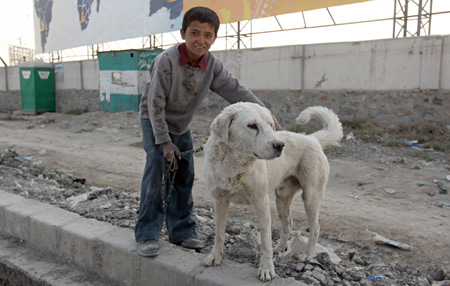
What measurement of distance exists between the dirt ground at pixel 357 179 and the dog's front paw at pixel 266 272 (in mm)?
1495

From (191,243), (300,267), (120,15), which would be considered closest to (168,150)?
(191,243)

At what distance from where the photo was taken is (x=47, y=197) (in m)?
4.26

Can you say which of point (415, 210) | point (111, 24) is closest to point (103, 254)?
point (415, 210)

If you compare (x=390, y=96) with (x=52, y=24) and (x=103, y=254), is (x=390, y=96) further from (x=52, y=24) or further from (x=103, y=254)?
(x=52, y=24)

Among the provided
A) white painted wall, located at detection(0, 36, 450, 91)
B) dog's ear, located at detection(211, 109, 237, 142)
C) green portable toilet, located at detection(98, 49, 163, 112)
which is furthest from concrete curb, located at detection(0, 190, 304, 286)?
green portable toilet, located at detection(98, 49, 163, 112)

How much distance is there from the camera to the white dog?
2.11 metres

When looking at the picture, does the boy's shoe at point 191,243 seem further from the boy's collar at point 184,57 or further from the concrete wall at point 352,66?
the concrete wall at point 352,66

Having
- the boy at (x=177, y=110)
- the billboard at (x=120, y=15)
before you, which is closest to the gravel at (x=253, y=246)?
the boy at (x=177, y=110)

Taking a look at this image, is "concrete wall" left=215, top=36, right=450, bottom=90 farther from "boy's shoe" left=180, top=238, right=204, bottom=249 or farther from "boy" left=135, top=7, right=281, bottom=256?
"boy's shoe" left=180, top=238, right=204, bottom=249

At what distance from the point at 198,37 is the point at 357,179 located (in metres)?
4.32

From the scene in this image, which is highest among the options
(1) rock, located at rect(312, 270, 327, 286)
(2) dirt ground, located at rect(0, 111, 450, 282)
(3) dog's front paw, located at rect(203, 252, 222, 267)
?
(3) dog's front paw, located at rect(203, 252, 222, 267)

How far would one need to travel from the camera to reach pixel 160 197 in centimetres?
296

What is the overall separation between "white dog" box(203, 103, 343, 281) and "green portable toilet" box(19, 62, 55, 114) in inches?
689

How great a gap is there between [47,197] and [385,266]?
12.3ft
